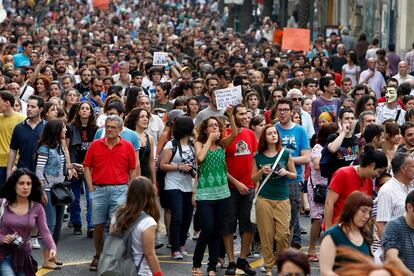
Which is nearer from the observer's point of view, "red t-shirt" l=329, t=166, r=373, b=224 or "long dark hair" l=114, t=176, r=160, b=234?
"long dark hair" l=114, t=176, r=160, b=234

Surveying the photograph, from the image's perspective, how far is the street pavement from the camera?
1380 centimetres

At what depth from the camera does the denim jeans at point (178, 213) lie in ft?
47.6

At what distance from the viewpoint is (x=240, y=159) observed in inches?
552

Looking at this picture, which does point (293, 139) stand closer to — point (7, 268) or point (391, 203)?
point (391, 203)

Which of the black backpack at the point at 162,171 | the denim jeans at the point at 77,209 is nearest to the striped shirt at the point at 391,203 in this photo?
the black backpack at the point at 162,171

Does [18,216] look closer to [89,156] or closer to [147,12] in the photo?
[89,156]

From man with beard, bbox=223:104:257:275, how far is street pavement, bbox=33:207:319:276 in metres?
0.36

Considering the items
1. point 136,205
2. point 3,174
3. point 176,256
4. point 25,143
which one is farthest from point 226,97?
point 136,205

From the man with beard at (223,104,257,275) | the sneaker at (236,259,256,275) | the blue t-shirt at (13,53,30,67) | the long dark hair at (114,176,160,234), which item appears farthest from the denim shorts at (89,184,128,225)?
the blue t-shirt at (13,53,30,67)

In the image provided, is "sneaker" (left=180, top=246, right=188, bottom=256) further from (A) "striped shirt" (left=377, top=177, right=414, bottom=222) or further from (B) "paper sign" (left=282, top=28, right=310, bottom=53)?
(B) "paper sign" (left=282, top=28, right=310, bottom=53)

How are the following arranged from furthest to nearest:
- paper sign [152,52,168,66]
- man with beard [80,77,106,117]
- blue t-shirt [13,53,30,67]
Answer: blue t-shirt [13,53,30,67], paper sign [152,52,168,66], man with beard [80,77,106,117]

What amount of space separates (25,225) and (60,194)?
2870mm

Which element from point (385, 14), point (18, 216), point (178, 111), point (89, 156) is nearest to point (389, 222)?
point (18, 216)

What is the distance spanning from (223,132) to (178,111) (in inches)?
98.7
